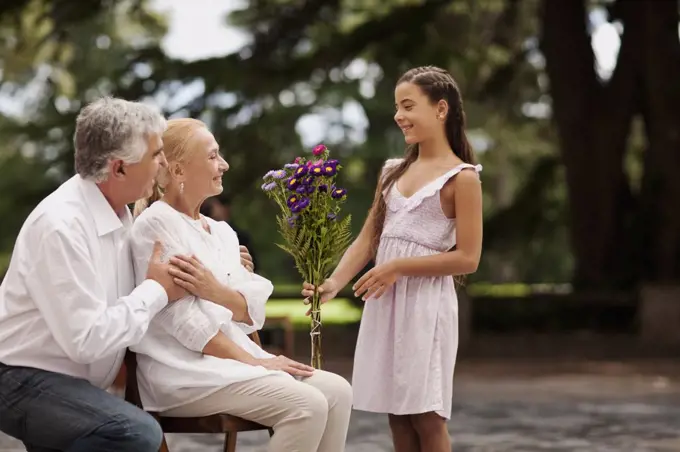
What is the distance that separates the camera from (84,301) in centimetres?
372

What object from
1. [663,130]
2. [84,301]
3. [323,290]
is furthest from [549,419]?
[663,130]

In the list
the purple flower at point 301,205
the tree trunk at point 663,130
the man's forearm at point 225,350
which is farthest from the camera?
the tree trunk at point 663,130

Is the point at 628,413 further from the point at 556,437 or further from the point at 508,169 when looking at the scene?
the point at 508,169

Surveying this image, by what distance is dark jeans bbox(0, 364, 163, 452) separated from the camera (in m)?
3.74

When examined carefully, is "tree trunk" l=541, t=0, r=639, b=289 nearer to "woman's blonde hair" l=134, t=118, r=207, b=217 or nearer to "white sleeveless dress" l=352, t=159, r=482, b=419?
"white sleeveless dress" l=352, t=159, r=482, b=419

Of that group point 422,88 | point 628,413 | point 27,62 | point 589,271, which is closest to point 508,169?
point 27,62

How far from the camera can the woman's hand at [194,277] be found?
407cm

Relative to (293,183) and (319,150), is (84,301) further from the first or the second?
(319,150)

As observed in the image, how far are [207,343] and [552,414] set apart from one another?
21.0 feet

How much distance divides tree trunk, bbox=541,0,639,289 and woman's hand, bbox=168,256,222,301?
14.7 meters

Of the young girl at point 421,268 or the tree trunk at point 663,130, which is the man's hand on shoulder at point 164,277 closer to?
the young girl at point 421,268

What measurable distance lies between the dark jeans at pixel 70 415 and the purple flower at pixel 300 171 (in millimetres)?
1096

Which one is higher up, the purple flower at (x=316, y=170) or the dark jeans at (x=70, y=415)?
the purple flower at (x=316, y=170)

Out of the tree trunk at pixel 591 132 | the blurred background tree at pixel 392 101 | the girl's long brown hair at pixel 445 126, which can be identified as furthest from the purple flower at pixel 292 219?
the tree trunk at pixel 591 132
